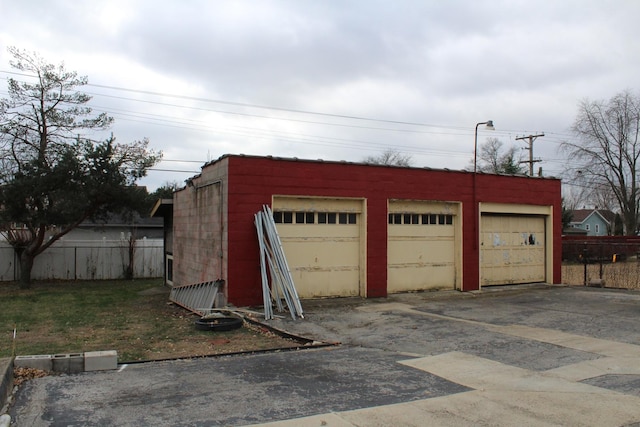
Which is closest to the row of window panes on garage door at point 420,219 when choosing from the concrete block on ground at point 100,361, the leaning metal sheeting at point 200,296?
the leaning metal sheeting at point 200,296

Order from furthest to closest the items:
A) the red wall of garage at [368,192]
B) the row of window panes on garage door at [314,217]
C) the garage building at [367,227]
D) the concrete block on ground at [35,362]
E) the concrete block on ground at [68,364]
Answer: the row of window panes on garage door at [314,217] < the garage building at [367,227] < the red wall of garage at [368,192] < the concrete block on ground at [68,364] < the concrete block on ground at [35,362]

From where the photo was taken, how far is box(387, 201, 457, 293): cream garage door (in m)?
15.2

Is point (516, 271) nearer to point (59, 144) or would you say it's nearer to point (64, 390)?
point (64, 390)

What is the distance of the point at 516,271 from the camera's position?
17797 mm

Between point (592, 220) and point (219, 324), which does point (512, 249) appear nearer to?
point (219, 324)

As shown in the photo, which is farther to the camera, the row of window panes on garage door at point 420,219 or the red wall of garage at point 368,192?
the row of window panes on garage door at point 420,219

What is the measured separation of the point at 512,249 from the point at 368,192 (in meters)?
6.36

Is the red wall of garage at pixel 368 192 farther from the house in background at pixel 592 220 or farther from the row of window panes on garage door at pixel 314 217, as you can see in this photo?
the house in background at pixel 592 220

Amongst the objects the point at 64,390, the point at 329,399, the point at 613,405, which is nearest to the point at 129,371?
the point at 64,390

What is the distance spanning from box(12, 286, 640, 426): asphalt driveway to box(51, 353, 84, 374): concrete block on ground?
23cm

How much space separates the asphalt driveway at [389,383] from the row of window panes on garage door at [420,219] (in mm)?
4887

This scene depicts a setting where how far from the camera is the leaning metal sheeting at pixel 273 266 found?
468 inches

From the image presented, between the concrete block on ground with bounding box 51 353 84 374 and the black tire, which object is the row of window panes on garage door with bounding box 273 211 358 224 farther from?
the concrete block on ground with bounding box 51 353 84 374

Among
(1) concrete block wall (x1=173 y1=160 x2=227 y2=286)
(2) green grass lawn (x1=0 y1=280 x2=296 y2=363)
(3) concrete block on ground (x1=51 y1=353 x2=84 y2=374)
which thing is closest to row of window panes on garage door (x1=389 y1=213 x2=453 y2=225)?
(1) concrete block wall (x1=173 y1=160 x2=227 y2=286)
